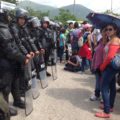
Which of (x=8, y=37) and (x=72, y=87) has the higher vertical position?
(x=8, y=37)

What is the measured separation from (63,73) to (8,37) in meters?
7.07

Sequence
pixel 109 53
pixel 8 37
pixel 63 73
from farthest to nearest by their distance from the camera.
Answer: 1. pixel 63 73
2. pixel 109 53
3. pixel 8 37

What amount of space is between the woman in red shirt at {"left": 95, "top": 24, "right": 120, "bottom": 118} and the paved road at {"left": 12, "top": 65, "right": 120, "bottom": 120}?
0.26 meters

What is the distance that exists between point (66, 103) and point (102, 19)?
6.81 ft

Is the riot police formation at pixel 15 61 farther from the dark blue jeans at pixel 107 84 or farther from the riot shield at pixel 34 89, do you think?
the dark blue jeans at pixel 107 84

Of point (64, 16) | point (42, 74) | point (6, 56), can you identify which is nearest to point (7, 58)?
point (6, 56)

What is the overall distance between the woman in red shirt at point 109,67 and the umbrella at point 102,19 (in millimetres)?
112

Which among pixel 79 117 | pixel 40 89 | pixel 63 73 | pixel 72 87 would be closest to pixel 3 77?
pixel 79 117

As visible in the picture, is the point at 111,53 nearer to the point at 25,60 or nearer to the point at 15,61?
the point at 25,60

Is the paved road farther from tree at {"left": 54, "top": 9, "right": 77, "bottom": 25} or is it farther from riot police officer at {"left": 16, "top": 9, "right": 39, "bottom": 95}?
tree at {"left": 54, "top": 9, "right": 77, "bottom": 25}

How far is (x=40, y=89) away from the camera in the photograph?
9.74m

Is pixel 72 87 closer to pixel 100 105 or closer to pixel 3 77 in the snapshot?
pixel 100 105

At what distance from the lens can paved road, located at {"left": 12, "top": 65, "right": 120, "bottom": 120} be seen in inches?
287

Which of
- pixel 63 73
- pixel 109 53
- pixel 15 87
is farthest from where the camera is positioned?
pixel 63 73
